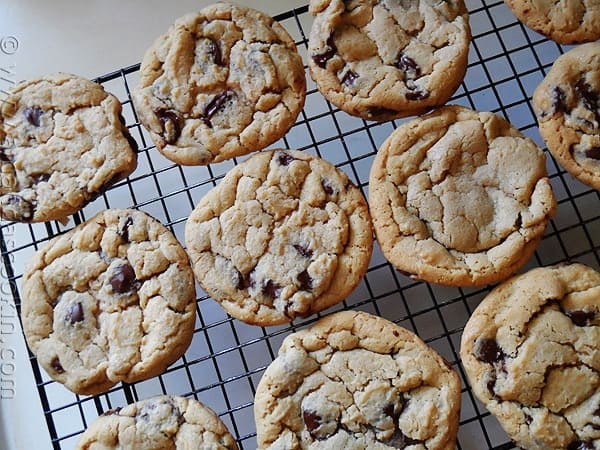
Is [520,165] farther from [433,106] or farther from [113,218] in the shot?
[113,218]

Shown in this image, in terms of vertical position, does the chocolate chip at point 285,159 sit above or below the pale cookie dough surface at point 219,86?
below

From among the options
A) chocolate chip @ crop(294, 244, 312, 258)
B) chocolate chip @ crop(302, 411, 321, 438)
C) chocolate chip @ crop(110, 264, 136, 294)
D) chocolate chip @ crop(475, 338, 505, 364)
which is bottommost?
chocolate chip @ crop(302, 411, 321, 438)

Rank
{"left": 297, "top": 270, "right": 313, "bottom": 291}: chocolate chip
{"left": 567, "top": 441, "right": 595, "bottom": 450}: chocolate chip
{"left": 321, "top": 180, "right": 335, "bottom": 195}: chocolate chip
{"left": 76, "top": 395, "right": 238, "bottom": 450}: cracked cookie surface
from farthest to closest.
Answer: {"left": 321, "top": 180, "right": 335, "bottom": 195}: chocolate chip → {"left": 297, "top": 270, "right": 313, "bottom": 291}: chocolate chip → {"left": 76, "top": 395, "right": 238, "bottom": 450}: cracked cookie surface → {"left": 567, "top": 441, "right": 595, "bottom": 450}: chocolate chip

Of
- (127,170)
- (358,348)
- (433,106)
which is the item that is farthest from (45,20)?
(358,348)

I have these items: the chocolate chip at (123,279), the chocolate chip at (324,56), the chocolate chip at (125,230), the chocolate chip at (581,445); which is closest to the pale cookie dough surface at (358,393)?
the chocolate chip at (581,445)

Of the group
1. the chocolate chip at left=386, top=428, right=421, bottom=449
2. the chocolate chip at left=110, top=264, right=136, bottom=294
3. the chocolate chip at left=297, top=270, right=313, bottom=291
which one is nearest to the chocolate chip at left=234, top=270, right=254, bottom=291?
the chocolate chip at left=297, top=270, right=313, bottom=291

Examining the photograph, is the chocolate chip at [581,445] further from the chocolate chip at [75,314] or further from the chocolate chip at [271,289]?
the chocolate chip at [75,314]

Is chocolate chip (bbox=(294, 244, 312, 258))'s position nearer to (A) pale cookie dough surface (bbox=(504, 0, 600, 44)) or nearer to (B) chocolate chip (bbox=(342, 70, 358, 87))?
(B) chocolate chip (bbox=(342, 70, 358, 87))
